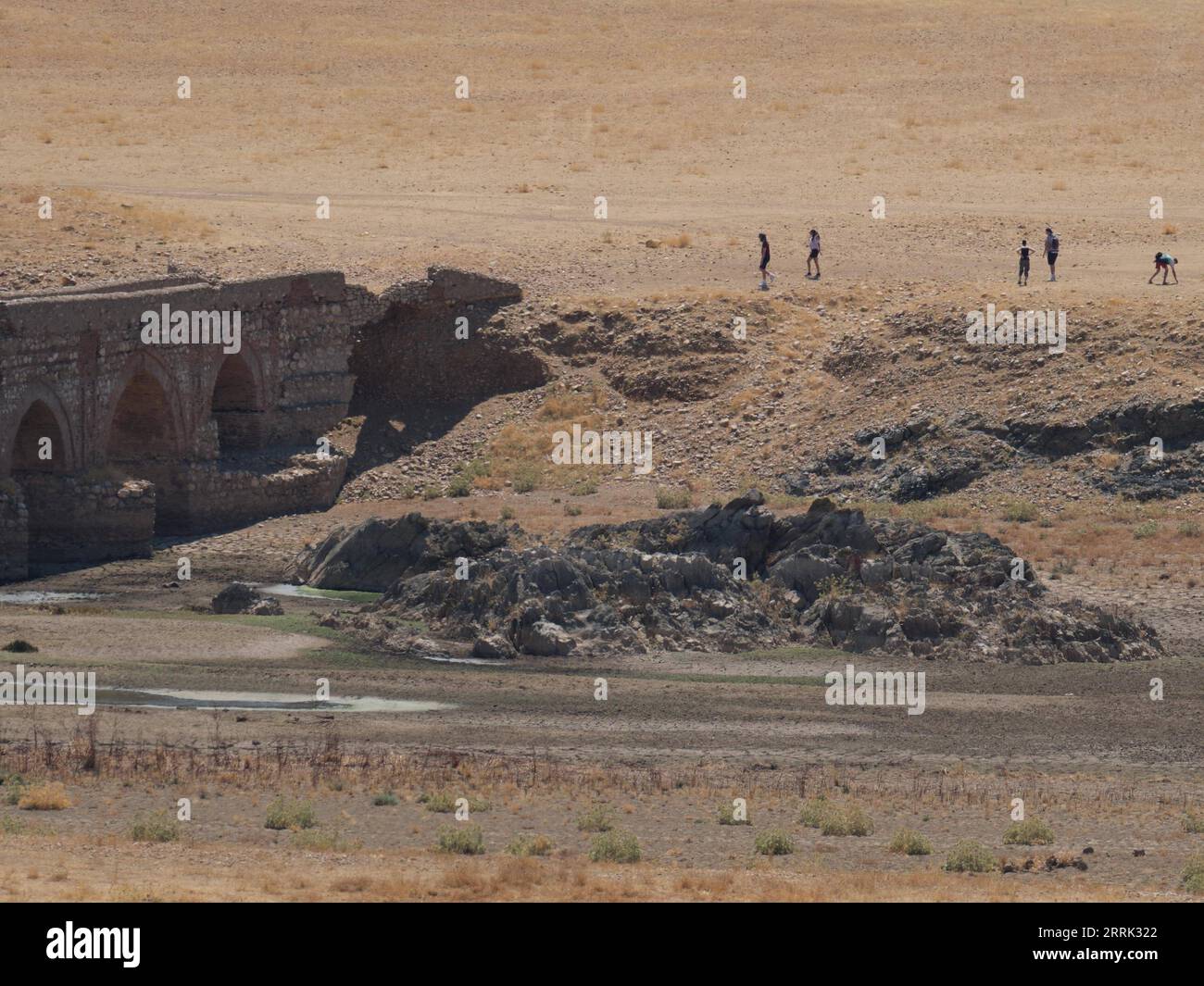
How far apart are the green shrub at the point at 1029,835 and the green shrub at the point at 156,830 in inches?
344

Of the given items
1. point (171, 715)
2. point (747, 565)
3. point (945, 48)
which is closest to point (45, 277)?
point (747, 565)

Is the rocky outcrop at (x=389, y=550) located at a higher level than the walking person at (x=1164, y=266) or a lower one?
lower

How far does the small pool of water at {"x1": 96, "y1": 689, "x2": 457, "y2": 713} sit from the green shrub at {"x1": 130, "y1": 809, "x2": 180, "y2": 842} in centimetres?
722

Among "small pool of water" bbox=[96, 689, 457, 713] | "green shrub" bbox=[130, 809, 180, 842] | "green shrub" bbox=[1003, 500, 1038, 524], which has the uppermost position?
"green shrub" bbox=[1003, 500, 1038, 524]

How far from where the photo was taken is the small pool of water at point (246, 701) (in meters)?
33.5

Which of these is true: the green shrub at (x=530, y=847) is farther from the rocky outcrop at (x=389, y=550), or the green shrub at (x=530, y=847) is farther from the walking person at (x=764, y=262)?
the walking person at (x=764, y=262)

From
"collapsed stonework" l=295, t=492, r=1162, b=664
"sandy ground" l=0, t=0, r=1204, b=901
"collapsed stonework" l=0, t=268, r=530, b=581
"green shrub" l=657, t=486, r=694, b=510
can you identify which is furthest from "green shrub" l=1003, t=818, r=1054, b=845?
"collapsed stonework" l=0, t=268, r=530, b=581

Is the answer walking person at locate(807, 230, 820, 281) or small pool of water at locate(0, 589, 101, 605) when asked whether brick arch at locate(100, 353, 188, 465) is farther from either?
walking person at locate(807, 230, 820, 281)

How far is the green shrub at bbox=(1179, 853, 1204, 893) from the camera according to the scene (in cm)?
2411

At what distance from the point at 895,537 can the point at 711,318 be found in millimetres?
15456

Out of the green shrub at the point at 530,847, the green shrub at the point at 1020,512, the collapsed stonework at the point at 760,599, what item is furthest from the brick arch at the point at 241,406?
the green shrub at the point at 530,847

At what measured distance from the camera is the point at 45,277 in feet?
186

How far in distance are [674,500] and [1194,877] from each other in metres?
24.9

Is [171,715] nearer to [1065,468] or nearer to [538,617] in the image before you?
[538,617]
